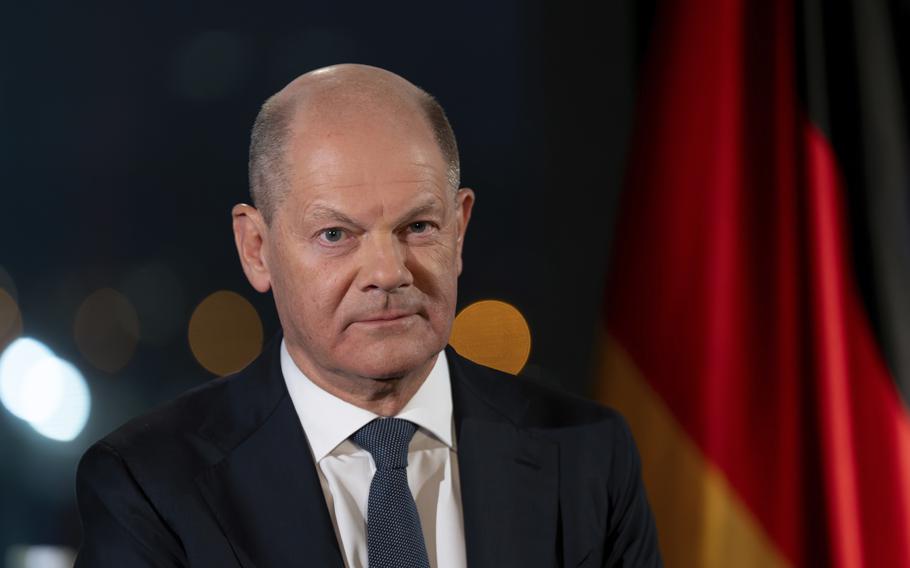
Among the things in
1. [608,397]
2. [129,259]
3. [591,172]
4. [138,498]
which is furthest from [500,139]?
[138,498]

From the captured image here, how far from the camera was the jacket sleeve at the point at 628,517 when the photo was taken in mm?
1415

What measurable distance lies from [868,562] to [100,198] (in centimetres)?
152

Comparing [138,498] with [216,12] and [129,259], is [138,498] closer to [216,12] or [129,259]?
[129,259]

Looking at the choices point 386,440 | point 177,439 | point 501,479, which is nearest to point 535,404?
point 501,479

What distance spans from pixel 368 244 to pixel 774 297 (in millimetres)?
949

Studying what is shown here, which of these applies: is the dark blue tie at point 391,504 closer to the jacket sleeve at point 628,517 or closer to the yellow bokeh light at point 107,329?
the jacket sleeve at point 628,517

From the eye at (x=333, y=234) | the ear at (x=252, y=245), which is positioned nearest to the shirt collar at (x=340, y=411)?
the ear at (x=252, y=245)

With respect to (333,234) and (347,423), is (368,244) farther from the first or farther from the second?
(347,423)

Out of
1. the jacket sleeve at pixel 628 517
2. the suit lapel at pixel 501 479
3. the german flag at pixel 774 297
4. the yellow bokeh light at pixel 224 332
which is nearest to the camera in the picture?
the suit lapel at pixel 501 479

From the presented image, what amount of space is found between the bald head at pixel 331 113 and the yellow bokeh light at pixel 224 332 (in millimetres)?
742

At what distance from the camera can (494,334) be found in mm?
2180

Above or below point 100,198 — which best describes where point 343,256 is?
below

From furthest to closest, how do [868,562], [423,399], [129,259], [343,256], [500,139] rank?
[500,139]
[129,259]
[868,562]
[423,399]
[343,256]

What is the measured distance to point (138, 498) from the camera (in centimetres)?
122
